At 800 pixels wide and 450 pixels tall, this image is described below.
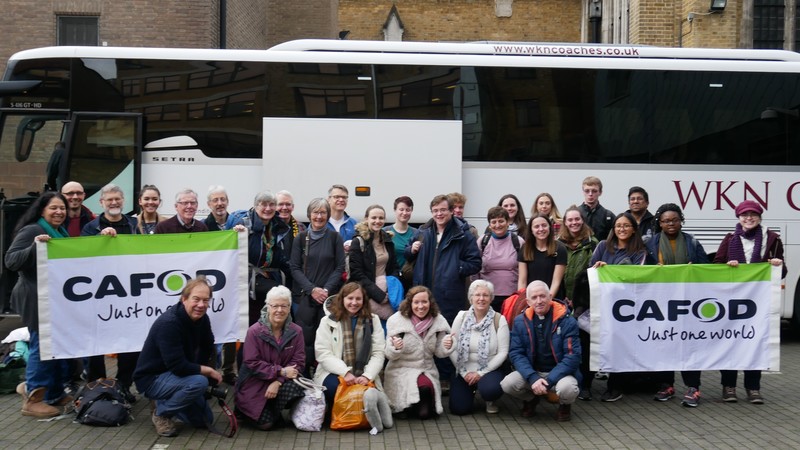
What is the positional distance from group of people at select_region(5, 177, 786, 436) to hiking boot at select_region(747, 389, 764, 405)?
17 cm

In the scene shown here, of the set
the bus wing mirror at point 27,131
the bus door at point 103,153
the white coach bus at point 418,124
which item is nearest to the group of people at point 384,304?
the white coach bus at point 418,124

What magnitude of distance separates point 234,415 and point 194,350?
26.2 inches

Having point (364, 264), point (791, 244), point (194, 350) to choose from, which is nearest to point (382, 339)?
point (364, 264)

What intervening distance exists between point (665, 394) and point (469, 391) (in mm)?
2044

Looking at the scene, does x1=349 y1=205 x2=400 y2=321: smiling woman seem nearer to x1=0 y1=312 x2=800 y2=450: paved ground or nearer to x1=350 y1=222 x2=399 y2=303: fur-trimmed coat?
x1=350 y1=222 x2=399 y2=303: fur-trimmed coat

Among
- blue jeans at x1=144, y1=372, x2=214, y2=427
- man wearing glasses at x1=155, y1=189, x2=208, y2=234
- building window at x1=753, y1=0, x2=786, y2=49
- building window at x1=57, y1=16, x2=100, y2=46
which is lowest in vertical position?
blue jeans at x1=144, y1=372, x2=214, y2=427

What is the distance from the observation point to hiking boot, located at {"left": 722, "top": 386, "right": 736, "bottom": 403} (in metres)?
8.59

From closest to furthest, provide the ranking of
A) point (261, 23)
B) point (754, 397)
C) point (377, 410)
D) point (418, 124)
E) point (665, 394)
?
point (377, 410) → point (754, 397) → point (665, 394) → point (418, 124) → point (261, 23)

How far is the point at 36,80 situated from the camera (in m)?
11.5

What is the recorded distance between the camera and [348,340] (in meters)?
7.76

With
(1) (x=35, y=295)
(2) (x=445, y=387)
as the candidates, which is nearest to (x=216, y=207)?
(1) (x=35, y=295)

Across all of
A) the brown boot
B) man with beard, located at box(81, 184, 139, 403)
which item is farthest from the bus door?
the brown boot

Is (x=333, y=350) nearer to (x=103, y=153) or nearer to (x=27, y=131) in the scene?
(x=103, y=153)

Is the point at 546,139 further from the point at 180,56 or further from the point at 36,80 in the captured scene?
the point at 36,80
